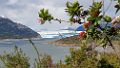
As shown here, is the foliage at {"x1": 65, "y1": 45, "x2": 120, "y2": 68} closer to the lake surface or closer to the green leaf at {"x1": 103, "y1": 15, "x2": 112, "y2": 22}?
the green leaf at {"x1": 103, "y1": 15, "x2": 112, "y2": 22}

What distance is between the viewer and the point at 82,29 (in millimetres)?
2957

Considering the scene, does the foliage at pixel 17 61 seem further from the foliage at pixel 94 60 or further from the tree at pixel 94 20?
the tree at pixel 94 20

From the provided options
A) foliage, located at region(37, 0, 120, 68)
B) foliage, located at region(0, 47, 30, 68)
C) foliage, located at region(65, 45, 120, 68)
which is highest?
foliage, located at region(37, 0, 120, 68)

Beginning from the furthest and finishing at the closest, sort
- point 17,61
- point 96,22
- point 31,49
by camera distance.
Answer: point 31,49 → point 17,61 → point 96,22

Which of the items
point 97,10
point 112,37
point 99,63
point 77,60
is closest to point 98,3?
point 97,10

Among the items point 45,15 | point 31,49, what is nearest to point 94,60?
point 45,15

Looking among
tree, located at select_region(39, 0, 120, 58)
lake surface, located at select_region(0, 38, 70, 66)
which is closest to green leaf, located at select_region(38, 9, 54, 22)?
tree, located at select_region(39, 0, 120, 58)

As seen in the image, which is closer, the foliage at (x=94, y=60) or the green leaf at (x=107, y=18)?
the green leaf at (x=107, y=18)

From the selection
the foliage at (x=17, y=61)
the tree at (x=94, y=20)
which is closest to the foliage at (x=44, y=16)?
the tree at (x=94, y=20)

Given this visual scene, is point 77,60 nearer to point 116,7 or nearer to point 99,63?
point 99,63

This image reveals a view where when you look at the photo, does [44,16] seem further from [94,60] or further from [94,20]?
[94,60]

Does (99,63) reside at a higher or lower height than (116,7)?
lower

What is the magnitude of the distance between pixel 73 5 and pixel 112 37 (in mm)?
419

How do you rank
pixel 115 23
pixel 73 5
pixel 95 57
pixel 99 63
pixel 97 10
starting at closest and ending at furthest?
1. pixel 115 23
2. pixel 97 10
3. pixel 73 5
4. pixel 99 63
5. pixel 95 57
